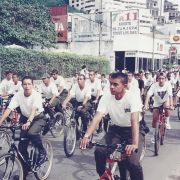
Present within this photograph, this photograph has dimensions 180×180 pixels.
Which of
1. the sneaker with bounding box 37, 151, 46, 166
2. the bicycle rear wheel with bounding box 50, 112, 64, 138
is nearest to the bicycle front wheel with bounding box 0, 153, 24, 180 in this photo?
the sneaker with bounding box 37, 151, 46, 166

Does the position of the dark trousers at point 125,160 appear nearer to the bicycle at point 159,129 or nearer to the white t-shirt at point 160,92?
the bicycle at point 159,129

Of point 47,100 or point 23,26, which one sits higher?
point 23,26

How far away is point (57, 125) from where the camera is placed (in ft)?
31.6

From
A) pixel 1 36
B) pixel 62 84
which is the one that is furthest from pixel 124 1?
A: pixel 62 84

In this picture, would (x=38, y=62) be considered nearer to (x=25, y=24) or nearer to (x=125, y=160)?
(x=25, y=24)

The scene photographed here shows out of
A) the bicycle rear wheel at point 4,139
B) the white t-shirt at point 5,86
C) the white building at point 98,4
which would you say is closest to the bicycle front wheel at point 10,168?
the bicycle rear wheel at point 4,139

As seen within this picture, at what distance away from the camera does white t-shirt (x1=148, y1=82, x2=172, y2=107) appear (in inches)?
338

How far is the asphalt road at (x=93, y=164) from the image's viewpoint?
6020 millimetres

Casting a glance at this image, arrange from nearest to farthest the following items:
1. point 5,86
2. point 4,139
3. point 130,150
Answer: point 130,150, point 4,139, point 5,86

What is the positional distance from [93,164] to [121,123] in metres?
2.31

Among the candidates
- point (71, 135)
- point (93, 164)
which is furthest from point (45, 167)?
point (71, 135)

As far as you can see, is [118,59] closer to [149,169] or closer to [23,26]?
[23,26]

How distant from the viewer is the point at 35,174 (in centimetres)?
562

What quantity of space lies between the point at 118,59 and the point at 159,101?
94.5 ft
